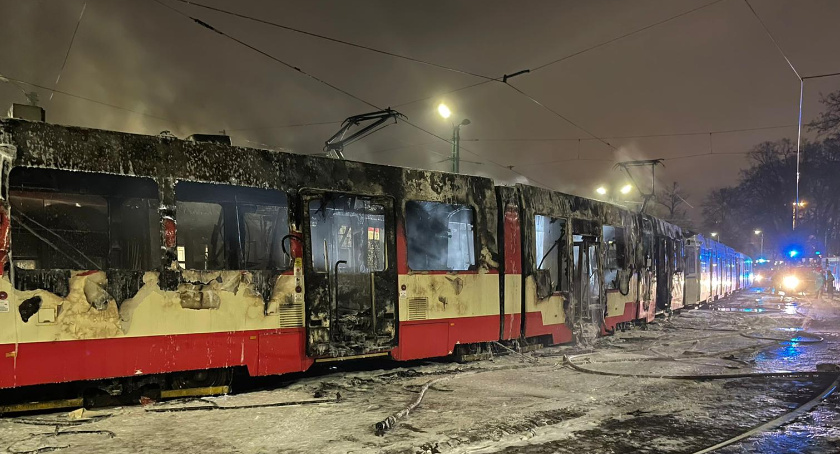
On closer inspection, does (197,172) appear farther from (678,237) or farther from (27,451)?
(678,237)

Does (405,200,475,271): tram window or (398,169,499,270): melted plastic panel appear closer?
(405,200,475,271): tram window

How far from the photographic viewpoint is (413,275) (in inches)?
341

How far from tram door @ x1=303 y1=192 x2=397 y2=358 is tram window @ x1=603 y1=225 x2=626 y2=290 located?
7.09m

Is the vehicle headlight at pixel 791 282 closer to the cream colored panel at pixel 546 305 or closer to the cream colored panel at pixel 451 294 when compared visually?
the cream colored panel at pixel 546 305

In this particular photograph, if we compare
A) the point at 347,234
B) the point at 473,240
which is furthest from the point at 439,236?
the point at 347,234

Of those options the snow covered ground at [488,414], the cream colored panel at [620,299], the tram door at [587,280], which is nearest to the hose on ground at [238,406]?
the snow covered ground at [488,414]

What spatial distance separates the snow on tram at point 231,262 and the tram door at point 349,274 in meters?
0.02

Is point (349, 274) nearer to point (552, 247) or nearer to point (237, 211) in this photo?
point (237, 211)

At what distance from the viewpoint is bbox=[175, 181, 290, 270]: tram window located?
22.8 feet

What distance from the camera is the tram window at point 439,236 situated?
349 inches

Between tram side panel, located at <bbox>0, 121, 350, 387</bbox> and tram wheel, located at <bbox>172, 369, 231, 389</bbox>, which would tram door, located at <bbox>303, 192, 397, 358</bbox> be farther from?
tram wheel, located at <bbox>172, 369, 231, 389</bbox>

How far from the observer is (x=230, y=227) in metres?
7.38

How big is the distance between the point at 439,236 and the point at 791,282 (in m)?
41.8

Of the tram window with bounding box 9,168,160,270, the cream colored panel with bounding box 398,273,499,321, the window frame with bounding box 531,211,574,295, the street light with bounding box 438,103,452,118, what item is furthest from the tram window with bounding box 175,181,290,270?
the street light with bounding box 438,103,452,118
